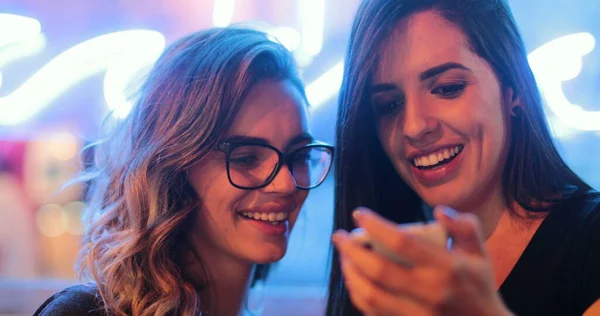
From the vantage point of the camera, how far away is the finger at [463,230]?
0.64m

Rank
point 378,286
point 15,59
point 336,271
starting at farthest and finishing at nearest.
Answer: point 15,59 → point 336,271 → point 378,286

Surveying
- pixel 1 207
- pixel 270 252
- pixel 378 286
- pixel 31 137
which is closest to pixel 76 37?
pixel 31 137

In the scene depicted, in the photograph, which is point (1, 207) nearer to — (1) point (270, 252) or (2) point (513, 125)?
(1) point (270, 252)

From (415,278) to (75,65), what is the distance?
183 cm

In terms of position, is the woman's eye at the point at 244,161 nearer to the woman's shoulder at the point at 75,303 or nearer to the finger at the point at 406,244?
the woman's shoulder at the point at 75,303

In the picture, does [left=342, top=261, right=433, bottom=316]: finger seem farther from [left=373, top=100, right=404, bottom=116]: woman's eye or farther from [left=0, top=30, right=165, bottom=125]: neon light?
[left=0, top=30, right=165, bottom=125]: neon light

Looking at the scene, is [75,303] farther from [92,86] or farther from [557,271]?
[92,86]

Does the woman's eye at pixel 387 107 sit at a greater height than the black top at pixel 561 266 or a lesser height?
greater

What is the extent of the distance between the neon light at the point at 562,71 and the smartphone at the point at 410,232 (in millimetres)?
1512

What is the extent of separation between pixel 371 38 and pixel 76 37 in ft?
4.74

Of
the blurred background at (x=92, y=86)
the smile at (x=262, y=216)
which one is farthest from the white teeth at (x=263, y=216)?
the blurred background at (x=92, y=86)

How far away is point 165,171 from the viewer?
4.10 ft

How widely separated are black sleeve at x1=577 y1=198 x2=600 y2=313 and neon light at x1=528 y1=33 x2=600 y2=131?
0.98 m

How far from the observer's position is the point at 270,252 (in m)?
1.27
